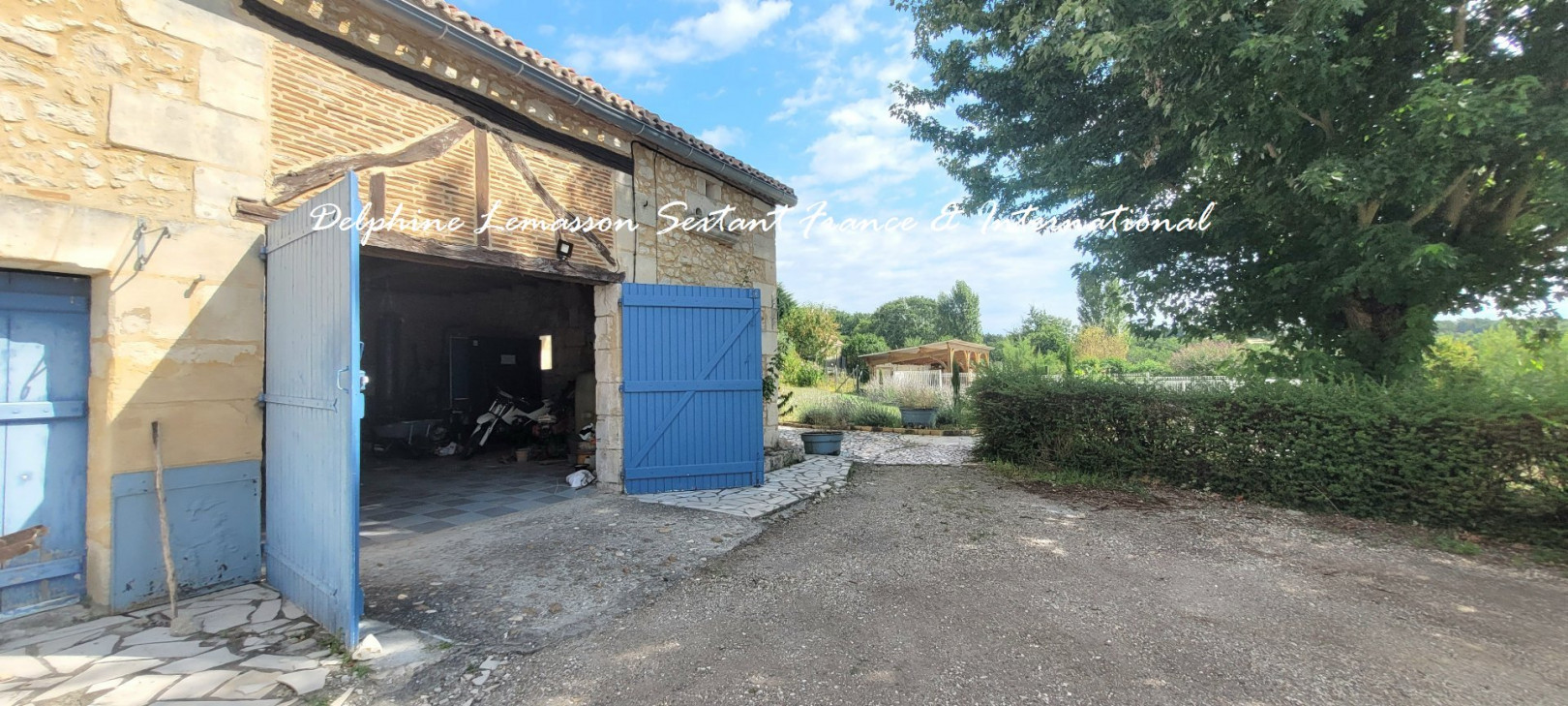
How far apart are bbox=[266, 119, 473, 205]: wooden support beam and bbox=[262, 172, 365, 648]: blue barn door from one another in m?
0.30

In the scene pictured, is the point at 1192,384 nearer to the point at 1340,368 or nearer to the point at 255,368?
the point at 1340,368

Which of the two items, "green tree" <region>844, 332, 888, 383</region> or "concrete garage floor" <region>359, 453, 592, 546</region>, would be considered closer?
"concrete garage floor" <region>359, 453, 592, 546</region>

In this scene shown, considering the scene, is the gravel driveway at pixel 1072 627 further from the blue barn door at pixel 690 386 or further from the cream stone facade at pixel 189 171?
the cream stone facade at pixel 189 171

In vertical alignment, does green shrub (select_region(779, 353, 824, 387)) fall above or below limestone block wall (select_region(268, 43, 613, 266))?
below

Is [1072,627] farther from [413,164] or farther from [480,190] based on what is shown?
[413,164]

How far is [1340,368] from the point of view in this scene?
6.04 m

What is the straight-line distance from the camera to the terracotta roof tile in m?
4.12

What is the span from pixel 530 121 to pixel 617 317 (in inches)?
70.6

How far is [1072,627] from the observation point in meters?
2.85

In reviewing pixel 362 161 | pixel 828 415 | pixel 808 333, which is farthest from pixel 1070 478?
pixel 808 333

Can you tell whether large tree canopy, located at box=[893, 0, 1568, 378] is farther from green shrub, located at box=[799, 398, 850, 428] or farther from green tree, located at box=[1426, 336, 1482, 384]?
green shrub, located at box=[799, 398, 850, 428]

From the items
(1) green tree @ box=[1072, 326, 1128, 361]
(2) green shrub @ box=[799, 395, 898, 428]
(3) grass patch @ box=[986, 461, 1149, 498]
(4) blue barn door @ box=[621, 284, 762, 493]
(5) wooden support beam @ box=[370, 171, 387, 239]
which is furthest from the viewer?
(1) green tree @ box=[1072, 326, 1128, 361]

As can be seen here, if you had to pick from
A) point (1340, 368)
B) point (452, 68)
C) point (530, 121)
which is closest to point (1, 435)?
point (452, 68)

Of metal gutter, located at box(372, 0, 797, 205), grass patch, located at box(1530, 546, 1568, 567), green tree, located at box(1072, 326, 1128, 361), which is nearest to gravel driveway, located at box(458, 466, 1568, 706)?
grass patch, located at box(1530, 546, 1568, 567)
